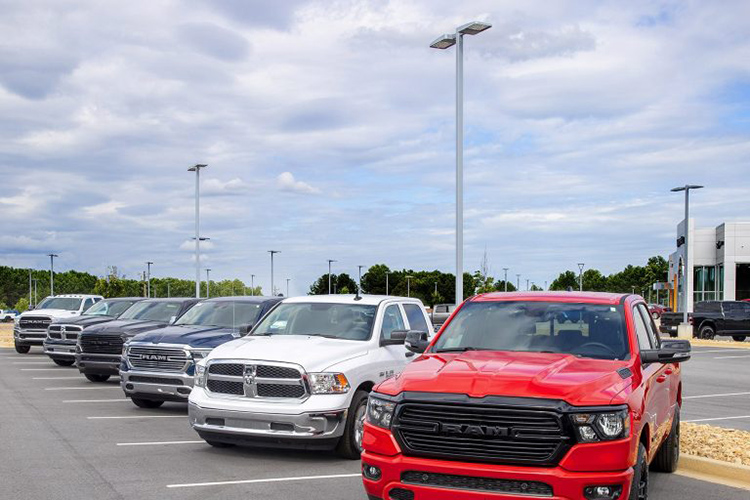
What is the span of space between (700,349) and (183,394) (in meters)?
26.1

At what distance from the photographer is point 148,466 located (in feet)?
29.9

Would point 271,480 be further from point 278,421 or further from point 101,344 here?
point 101,344

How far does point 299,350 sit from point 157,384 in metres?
A: 4.06

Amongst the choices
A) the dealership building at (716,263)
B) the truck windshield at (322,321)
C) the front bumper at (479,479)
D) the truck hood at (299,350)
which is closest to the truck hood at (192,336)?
the truck windshield at (322,321)

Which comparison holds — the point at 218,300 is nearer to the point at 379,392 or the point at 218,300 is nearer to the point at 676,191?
the point at 379,392

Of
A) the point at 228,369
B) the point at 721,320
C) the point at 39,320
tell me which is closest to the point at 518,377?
the point at 228,369

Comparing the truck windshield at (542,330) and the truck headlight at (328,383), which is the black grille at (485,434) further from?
the truck headlight at (328,383)

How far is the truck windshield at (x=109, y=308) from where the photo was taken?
22.9m

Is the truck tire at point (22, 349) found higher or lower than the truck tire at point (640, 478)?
Answer: lower

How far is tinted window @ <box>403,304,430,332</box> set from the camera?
38.7 ft

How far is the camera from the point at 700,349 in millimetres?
33781

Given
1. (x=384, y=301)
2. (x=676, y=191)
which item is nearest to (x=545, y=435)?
(x=384, y=301)

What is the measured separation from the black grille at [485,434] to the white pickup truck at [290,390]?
3.48 m

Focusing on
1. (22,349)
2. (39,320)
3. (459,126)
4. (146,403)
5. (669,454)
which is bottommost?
(22,349)
